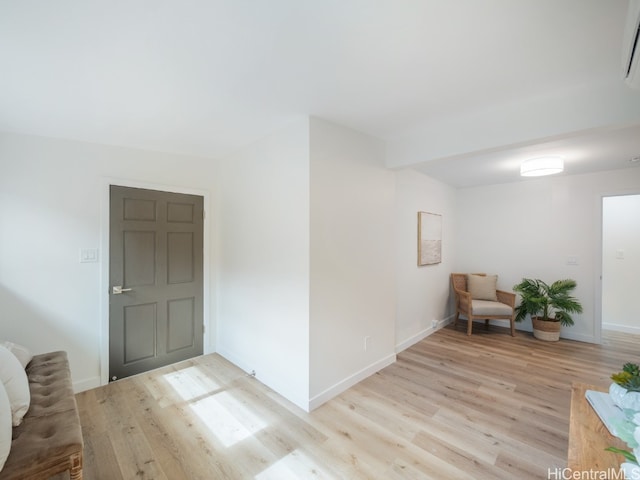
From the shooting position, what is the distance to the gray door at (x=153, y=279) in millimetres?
2805

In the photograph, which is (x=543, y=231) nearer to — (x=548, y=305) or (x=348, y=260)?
(x=548, y=305)

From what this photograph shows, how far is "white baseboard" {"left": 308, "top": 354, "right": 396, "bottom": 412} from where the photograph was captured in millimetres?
2320

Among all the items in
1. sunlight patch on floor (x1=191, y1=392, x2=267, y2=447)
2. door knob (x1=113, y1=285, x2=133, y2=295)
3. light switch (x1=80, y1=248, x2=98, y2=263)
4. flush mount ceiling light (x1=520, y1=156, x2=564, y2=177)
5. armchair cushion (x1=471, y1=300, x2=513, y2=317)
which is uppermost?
flush mount ceiling light (x1=520, y1=156, x2=564, y2=177)

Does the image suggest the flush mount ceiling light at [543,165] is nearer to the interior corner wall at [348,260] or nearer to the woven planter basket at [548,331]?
the interior corner wall at [348,260]

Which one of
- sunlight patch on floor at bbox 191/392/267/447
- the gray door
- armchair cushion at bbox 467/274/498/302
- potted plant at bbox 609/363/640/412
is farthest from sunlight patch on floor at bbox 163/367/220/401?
armchair cushion at bbox 467/274/498/302

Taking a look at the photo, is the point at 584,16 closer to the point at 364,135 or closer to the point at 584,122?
the point at 584,122

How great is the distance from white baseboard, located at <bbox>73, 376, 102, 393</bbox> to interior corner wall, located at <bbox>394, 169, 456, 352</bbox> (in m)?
3.25

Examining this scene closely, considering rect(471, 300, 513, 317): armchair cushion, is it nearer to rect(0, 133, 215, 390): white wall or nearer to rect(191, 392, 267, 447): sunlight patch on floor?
rect(191, 392, 267, 447): sunlight patch on floor

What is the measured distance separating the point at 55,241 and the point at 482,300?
17.9 ft

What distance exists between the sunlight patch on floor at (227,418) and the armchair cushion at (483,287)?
3.83m

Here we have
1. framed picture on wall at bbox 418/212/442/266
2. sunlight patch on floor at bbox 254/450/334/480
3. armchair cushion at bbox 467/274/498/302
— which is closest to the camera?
sunlight patch on floor at bbox 254/450/334/480

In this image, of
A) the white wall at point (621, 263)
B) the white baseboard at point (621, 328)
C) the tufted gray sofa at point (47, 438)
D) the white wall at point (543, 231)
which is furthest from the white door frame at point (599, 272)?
the tufted gray sofa at point (47, 438)

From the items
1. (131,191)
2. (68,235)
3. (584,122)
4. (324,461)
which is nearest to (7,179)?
(68,235)

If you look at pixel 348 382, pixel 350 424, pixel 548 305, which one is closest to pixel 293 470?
pixel 350 424
